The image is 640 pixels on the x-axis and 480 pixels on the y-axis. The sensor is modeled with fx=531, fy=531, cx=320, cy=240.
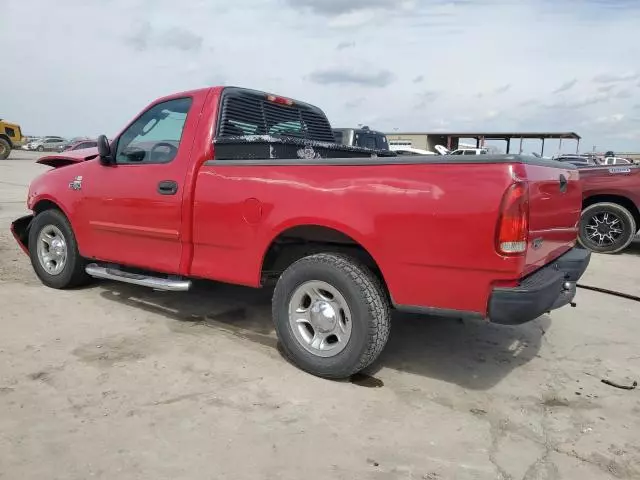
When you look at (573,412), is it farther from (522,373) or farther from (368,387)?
(368,387)

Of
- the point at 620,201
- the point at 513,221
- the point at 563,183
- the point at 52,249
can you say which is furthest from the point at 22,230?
the point at 620,201

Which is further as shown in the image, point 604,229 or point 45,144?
point 45,144

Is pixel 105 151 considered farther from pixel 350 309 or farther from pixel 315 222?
pixel 350 309

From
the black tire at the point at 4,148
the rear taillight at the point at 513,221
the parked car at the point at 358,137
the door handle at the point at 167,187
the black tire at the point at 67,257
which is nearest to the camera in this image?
the rear taillight at the point at 513,221

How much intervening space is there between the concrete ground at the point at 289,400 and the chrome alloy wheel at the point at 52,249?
50 cm

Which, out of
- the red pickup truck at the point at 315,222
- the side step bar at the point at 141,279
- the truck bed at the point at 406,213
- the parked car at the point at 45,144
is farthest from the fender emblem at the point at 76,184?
the parked car at the point at 45,144

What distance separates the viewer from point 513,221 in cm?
281

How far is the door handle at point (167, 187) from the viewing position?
A: 4082mm

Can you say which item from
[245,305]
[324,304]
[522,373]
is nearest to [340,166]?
[324,304]

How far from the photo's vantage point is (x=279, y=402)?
3.16 m

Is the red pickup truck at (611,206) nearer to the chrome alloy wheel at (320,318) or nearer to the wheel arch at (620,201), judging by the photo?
the wheel arch at (620,201)

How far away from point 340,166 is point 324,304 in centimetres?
91

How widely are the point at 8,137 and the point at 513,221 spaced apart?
110 feet

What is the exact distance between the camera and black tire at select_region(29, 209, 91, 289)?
16.9 ft
